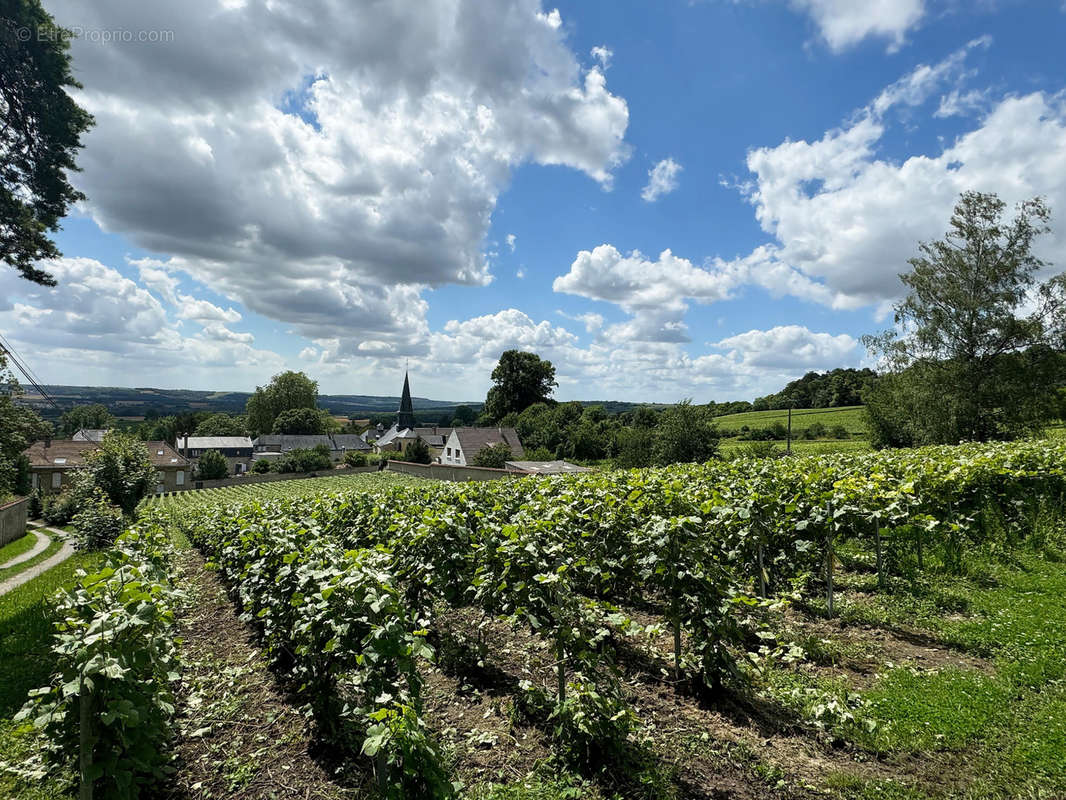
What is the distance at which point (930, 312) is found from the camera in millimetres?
25469

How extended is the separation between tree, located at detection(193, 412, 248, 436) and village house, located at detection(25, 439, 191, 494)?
150ft

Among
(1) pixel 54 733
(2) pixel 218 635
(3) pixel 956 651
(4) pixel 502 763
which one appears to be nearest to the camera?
(1) pixel 54 733

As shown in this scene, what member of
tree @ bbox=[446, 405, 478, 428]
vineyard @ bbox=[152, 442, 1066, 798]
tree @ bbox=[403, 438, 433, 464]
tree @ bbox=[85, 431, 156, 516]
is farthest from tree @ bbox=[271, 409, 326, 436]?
vineyard @ bbox=[152, 442, 1066, 798]

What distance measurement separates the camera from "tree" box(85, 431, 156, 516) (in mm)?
20641

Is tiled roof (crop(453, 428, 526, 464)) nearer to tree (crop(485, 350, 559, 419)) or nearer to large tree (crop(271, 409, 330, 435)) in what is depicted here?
tree (crop(485, 350, 559, 419))

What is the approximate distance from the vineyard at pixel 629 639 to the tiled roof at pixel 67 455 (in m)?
53.2

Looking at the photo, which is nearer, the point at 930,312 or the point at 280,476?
the point at 930,312

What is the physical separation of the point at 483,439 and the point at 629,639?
51147 millimetres

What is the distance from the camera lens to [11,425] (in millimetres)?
21422

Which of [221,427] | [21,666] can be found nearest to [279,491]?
[21,666]

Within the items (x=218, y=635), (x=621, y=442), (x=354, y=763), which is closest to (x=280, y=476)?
(x=621, y=442)

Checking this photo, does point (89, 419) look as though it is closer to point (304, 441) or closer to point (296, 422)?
point (296, 422)

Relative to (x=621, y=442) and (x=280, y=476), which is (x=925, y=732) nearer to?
(x=621, y=442)

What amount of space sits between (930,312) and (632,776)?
98.6 ft
